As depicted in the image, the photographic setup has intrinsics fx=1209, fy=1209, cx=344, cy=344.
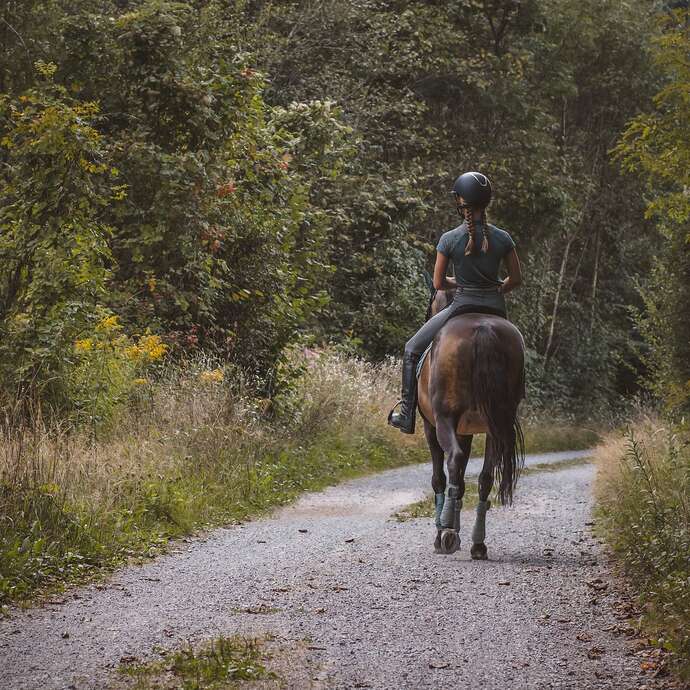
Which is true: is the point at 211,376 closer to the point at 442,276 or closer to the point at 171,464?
the point at 171,464

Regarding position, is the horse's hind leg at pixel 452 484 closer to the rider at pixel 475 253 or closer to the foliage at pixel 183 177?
the rider at pixel 475 253

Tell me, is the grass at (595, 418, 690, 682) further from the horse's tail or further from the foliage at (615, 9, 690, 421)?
the foliage at (615, 9, 690, 421)

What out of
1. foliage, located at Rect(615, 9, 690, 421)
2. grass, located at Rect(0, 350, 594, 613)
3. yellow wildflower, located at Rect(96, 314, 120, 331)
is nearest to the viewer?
grass, located at Rect(0, 350, 594, 613)

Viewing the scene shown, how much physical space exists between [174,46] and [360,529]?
28.9 feet

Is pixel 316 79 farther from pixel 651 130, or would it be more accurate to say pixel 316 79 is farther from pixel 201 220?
pixel 651 130

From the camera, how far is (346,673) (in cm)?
657

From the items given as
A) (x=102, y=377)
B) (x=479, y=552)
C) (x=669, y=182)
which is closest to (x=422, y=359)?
(x=479, y=552)

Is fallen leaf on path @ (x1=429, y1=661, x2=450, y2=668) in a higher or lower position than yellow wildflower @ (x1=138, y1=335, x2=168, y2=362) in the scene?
lower

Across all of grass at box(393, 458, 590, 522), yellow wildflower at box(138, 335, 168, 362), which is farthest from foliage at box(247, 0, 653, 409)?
yellow wildflower at box(138, 335, 168, 362)

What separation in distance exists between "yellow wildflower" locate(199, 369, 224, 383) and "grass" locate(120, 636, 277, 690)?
→ 942 centimetres

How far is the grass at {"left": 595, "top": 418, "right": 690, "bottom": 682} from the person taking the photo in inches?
A: 292

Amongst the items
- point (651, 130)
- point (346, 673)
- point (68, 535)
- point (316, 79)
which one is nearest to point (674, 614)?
point (346, 673)

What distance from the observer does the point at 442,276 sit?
11.1 meters

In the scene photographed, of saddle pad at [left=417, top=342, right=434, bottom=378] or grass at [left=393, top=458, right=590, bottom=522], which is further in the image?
grass at [left=393, top=458, right=590, bottom=522]
